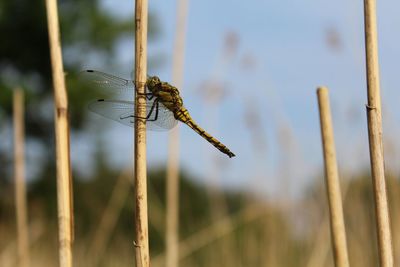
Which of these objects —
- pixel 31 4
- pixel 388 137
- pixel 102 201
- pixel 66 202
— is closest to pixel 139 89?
pixel 66 202

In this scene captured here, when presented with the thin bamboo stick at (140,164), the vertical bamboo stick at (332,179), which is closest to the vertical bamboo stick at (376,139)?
the vertical bamboo stick at (332,179)

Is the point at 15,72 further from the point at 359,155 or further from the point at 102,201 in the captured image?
the point at 359,155

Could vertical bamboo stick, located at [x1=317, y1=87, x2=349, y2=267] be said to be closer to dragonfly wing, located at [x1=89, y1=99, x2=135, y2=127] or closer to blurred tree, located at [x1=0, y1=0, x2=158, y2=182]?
dragonfly wing, located at [x1=89, y1=99, x2=135, y2=127]

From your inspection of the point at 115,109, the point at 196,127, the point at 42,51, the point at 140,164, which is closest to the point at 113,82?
the point at 115,109

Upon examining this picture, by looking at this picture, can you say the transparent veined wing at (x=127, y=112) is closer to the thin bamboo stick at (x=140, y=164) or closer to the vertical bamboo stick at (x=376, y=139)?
the thin bamboo stick at (x=140, y=164)

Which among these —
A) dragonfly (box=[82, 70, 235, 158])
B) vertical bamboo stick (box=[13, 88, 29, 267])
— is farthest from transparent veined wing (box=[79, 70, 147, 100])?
vertical bamboo stick (box=[13, 88, 29, 267])
